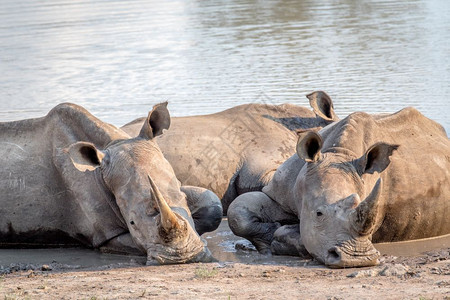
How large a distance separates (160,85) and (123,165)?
9137 mm

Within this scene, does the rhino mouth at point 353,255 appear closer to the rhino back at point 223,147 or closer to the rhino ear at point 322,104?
the rhino back at point 223,147

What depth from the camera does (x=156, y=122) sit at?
31.6 feet

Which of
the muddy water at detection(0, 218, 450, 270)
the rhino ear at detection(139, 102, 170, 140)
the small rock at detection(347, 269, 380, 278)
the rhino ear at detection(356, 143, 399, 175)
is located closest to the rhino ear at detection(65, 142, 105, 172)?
the rhino ear at detection(139, 102, 170, 140)

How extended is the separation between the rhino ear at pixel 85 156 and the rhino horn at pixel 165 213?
114 cm

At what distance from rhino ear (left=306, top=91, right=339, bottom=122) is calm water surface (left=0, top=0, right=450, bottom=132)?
2939mm

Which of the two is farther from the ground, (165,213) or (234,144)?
(165,213)

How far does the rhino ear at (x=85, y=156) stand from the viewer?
9086 millimetres

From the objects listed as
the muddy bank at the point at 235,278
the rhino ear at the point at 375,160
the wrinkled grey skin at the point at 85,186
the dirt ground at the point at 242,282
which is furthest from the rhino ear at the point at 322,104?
the dirt ground at the point at 242,282

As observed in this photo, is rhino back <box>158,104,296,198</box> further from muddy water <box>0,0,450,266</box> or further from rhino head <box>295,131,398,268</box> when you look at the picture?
rhino head <box>295,131,398,268</box>

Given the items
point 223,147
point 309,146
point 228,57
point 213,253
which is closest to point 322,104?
point 223,147

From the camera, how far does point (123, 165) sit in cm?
912

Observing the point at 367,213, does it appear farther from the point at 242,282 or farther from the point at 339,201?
the point at 242,282

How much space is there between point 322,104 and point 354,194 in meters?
3.42

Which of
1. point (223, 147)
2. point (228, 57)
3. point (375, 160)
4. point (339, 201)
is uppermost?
point (375, 160)
